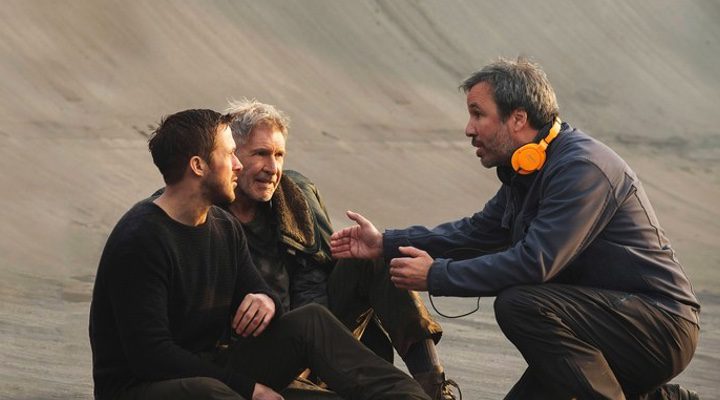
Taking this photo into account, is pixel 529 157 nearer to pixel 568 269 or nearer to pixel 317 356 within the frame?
pixel 568 269

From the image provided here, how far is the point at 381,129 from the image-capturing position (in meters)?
10.3

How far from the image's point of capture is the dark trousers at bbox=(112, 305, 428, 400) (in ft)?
11.5

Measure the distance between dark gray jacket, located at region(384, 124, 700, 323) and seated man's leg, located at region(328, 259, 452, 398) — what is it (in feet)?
0.88

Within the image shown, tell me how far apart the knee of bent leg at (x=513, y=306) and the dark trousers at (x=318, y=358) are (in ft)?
1.01

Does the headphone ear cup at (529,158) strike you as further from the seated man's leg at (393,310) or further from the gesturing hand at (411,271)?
the seated man's leg at (393,310)

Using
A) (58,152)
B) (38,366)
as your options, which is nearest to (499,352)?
(38,366)

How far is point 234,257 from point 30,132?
621cm

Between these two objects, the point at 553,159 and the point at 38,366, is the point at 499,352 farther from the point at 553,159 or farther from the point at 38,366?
the point at 553,159

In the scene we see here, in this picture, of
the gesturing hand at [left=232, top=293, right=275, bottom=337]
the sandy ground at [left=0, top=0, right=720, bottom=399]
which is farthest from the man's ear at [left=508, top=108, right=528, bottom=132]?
the sandy ground at [left=0, top=0, right=720, bottom=399]

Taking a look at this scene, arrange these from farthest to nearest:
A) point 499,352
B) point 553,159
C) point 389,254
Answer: point 499,352 < point 389,254 < point 553,159

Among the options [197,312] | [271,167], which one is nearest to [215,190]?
[197,312]

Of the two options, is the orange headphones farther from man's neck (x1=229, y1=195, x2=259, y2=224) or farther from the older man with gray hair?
man's neck (x1=229, y1=195, x2=259, y2=224)

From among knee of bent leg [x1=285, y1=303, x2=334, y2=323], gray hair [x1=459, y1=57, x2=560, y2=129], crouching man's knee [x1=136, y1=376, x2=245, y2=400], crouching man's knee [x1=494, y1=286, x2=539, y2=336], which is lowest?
crouching man's knee [x1=136, y1=376, x2=245, y2=400]

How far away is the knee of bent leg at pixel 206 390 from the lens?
3.29m
